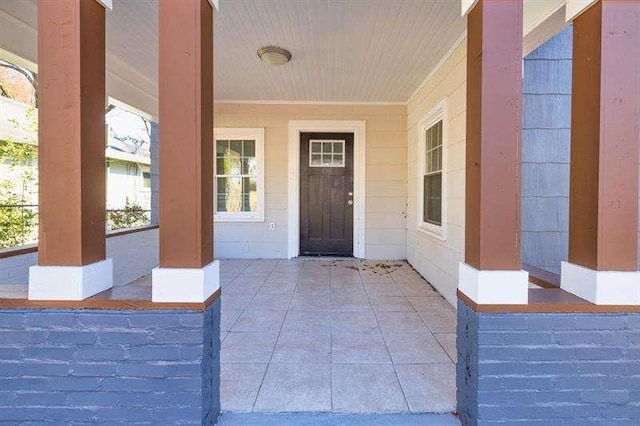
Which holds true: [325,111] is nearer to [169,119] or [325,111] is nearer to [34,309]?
[169,119]

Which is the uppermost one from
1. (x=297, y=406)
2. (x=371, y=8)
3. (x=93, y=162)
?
(x=371, y=8)

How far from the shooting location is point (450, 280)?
3.54 meters

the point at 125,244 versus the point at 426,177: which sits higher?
the point at 426,177

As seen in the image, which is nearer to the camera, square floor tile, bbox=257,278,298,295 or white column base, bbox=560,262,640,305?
white column base, bbox=560,262,640,305

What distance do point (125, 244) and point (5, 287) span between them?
2.53 m

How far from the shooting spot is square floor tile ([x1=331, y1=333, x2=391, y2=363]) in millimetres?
2326

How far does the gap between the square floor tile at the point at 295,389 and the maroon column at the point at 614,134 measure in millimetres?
1478

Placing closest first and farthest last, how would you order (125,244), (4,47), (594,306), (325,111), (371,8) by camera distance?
(594,306)
(4,47)
(371,8)
(125,244)
(325,111)

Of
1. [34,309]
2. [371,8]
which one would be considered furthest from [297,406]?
[371,8]

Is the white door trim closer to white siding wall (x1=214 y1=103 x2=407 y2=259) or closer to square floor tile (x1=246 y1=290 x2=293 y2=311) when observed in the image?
white siding wall (x1=214 y1=103 x2=407 y2=259)

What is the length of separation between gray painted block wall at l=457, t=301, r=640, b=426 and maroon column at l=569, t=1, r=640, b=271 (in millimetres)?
301

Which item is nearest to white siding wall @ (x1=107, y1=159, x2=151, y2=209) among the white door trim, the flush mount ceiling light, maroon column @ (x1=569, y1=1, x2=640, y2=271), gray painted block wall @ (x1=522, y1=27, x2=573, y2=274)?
the white door trim

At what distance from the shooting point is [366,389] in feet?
6.47

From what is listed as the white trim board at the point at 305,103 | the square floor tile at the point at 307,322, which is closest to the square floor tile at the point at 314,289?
the square floor tile at the point at 307,322
